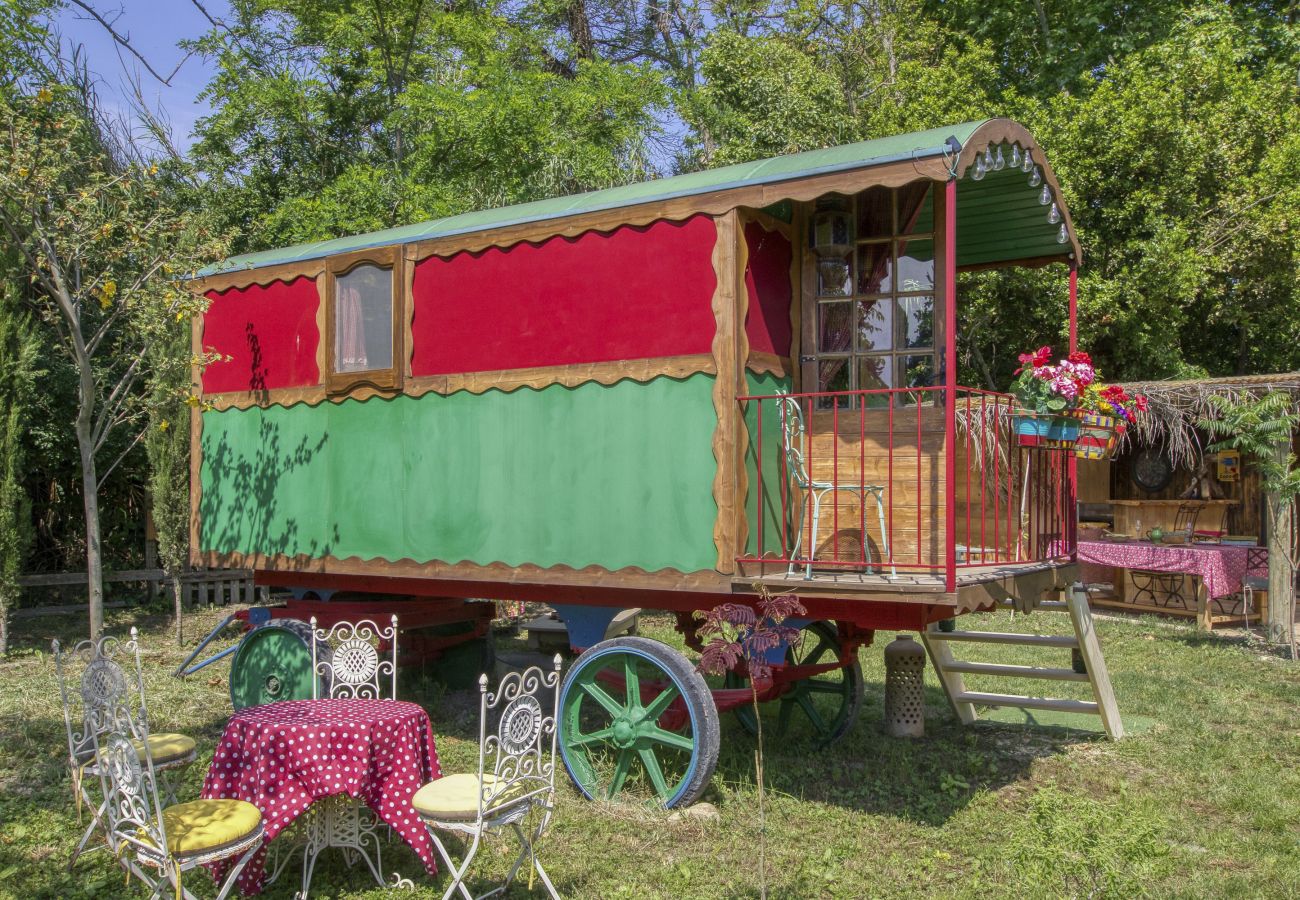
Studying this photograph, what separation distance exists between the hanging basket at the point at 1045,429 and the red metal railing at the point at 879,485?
0.13m

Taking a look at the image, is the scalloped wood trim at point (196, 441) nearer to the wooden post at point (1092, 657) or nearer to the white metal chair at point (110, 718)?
the white metal chair at point (110, 718)

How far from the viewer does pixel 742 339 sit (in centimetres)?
560

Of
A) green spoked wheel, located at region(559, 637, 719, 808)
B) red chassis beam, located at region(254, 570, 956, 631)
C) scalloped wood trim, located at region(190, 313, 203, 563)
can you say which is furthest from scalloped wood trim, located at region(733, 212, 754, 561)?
scalloped wood trim, located at region(190, 313, 203, 563)

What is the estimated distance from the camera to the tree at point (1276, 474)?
10227mm

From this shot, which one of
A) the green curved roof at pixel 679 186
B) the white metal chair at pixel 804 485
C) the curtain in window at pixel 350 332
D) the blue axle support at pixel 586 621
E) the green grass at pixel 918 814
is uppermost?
the green curved roof at pixel 679 186

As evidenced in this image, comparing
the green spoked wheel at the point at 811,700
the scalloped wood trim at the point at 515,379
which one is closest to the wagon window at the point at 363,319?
the scalloped wood trim at the point at 515,379

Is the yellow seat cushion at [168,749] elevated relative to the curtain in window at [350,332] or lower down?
lower down

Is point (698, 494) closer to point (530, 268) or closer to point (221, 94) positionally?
point (530, 268)

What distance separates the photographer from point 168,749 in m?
5.18

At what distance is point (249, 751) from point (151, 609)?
9.59 m

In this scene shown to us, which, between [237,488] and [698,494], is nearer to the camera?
[698,494]

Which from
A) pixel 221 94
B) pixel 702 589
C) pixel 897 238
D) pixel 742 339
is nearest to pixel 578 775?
pixel 702 589

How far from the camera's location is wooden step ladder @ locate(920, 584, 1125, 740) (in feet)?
22.6

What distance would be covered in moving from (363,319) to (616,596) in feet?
8.94
